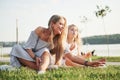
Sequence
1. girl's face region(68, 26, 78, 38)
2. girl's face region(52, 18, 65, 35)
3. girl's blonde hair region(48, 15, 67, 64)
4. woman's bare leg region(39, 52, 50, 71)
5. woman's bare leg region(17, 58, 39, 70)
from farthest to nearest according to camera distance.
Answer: girl's face region(68, 26, 78, 38)
woman's bare leg region(17, 58, 39, 70)
girl's blonde hair region(48, 15, 67, 64)
girl's face region(52, 18, 65, 35)
woman's bare leg region(39, 52, 50, 71)

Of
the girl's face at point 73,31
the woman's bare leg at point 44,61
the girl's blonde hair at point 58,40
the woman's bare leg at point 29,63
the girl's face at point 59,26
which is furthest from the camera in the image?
the girl's face at point 73,31

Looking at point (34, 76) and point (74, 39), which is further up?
point (74, 39)

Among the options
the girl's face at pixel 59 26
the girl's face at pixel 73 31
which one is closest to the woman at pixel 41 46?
the girl's face at pixel 59 26

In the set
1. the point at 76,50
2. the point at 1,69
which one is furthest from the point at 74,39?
the point at 1,69

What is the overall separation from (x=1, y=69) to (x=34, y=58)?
2.50 feet

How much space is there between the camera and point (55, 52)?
8188 millimetres

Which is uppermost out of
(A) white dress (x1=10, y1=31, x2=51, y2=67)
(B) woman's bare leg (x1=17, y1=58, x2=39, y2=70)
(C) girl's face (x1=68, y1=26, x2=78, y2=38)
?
(C) girl's face (x1=68, y1=26, x2=78, y2=38)

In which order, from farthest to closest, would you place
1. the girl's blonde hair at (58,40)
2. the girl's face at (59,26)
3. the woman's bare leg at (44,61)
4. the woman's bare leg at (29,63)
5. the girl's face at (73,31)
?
1. the girl's face at (73,31)
2. the woman's bare leg at (29,63)
3. the girl's blonde hair at (58,40)
4. the girl's face at (59,26)
5. the woman's bare leg at (44,61)

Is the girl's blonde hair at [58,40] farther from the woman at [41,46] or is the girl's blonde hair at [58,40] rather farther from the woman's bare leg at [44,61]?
the woman's bare leg at [44,61]

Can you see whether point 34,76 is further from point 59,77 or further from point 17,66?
point 17,66

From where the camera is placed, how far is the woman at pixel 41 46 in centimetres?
781

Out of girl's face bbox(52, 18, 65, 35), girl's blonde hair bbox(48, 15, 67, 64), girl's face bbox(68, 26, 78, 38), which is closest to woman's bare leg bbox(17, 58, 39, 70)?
girl's blonde hair bbox(48, 15, 67, 64)

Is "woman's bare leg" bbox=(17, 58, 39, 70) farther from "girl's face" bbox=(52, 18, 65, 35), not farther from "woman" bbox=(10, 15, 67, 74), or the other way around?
"girl's face" bbox=(52, 18, 65, 35)

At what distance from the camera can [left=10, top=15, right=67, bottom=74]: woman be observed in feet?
25.6
